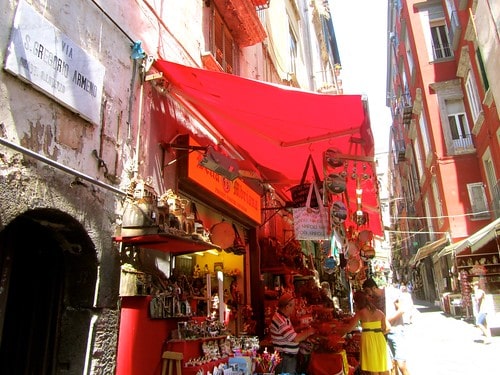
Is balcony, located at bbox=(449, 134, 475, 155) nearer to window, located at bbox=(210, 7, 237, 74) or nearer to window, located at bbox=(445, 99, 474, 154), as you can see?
window, located at bbox=(445, 99, 474, 154)

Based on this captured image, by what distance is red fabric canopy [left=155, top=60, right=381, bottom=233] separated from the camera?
4.66m

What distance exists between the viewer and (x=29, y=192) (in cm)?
279

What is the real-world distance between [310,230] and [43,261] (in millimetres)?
4580

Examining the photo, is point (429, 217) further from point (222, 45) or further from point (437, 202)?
point (222, 45)

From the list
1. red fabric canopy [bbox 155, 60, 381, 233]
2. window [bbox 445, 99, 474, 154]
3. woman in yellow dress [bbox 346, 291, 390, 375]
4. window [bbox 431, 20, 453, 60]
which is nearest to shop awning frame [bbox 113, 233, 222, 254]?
red fabric canopy [bbox 155, 60, 381, 233]

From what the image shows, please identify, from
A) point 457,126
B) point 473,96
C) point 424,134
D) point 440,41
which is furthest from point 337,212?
point 440,41

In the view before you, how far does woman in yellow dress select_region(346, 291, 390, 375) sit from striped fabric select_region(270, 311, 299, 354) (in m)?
1.27

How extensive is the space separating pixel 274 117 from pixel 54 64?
120 inches

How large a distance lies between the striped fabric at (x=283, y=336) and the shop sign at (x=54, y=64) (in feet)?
11.4

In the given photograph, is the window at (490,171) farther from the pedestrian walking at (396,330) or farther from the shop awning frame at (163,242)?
the shop awning frame at (163,242)

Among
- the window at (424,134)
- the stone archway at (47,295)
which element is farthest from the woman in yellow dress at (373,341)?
the window at (424,134)

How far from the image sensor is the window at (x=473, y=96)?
1758 cm

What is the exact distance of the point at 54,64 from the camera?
3.13 m

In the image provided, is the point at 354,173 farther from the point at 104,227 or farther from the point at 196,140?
the point at 104,227
